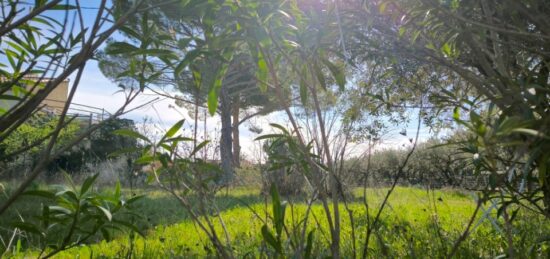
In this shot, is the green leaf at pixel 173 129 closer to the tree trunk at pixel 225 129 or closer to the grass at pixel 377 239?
the tree trunk at pixel 225 129

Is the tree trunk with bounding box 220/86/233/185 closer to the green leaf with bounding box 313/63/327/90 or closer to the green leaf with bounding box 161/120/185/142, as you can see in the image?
the green leaf with bounding box 161/120/185/142

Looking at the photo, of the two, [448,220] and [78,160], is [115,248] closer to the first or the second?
[448,220]

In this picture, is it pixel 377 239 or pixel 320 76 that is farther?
pixel 377 239

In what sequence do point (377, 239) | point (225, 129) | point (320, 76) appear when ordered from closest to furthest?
point (320, 76), point (225, 129), point (377, 239)

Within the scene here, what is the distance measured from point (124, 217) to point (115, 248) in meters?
1.54

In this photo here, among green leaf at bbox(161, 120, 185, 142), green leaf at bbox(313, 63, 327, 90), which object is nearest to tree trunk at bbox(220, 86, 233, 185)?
green leaf at bbox(161, 120, 185, 142)

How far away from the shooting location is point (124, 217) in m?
4.58

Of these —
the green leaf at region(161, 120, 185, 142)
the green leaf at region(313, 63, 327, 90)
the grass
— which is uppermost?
the green leaf at region(313, 63, 327, 90)

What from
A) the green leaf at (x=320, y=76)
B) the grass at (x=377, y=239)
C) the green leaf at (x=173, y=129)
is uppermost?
the green leaf at (x=320, y=76)

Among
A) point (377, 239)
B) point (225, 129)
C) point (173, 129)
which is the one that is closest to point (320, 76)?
point (173, 129)

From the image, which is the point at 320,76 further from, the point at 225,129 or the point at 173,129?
the point at 225,129

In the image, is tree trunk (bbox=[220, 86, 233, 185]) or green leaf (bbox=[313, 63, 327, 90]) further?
tree trunk (bbox=[220, 86, 233, 185])

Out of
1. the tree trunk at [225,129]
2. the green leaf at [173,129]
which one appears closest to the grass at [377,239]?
the tree trunk at [225,129]

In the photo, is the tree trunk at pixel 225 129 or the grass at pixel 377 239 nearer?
the tree trunk at pixel 225 129
